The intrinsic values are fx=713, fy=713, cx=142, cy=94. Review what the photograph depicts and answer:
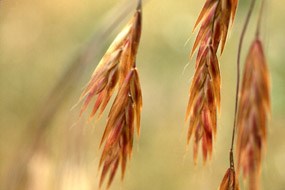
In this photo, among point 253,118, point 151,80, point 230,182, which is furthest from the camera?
point 151,80

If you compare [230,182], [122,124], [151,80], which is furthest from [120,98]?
[151,80]

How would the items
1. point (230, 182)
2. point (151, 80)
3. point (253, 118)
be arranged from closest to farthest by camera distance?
point (253, 118), point (230, 182), point (151, 80)

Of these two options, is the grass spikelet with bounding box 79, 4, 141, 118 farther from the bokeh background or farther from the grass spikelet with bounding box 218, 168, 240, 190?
the bokeh background

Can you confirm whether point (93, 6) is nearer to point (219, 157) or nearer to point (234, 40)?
point (234, 40)

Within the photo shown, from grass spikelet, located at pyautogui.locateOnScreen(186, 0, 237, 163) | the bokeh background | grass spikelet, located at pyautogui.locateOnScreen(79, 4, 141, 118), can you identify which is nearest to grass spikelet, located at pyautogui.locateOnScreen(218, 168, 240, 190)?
grass spikelet, located at pyautogui.locateOnScreen(186, 0, 237, 163)

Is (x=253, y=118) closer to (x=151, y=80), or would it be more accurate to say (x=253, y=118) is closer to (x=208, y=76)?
(x=208, y=76)

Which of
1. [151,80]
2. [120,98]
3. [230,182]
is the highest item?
[151,80]
